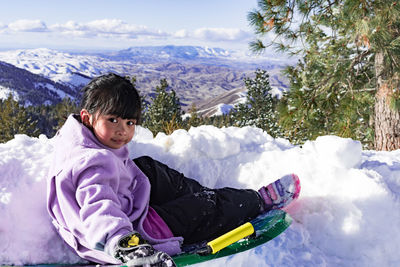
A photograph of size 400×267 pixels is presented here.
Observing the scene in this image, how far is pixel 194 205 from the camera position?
2.18m

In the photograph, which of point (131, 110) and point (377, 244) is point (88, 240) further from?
point (377, 244)

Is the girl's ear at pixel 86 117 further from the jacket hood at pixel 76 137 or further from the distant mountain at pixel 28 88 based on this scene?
the distant mountain at pixel 28 88

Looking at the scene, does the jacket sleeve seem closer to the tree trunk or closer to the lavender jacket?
the lavender jacket

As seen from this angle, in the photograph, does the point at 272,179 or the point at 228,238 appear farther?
the point at 272,179

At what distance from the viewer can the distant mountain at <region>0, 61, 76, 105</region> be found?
447 feet

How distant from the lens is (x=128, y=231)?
5.13 feet

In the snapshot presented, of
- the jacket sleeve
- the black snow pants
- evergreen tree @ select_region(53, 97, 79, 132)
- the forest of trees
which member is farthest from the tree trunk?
the forest of trees

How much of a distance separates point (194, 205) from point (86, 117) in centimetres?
87

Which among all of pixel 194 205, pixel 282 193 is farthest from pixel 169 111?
pixel 194 205

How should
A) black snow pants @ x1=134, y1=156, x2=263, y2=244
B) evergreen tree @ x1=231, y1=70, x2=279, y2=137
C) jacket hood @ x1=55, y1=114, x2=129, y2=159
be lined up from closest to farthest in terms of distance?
jacket hood @ x1=55, y1=114, x2=129, y2=159, black snow pants @ x1=134, y1=156, x2=263, y2=244, evergreen tree @ x1=231, y1=70, x2=279, y2=137

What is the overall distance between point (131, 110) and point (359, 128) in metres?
6.00

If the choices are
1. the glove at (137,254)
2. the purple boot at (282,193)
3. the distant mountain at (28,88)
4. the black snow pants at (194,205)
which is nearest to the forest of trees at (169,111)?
the purple boot at (282,193)

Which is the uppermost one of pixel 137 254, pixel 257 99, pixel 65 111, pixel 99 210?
pixel 99 210

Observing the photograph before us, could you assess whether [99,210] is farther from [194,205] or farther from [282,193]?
[282,193]
